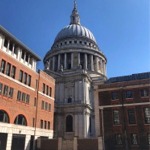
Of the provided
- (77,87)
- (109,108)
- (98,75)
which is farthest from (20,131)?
(98,75)

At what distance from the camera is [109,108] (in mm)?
38281

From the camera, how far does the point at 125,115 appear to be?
121ft

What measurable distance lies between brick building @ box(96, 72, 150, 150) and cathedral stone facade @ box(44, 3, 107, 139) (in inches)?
791

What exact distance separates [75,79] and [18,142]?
34.2 meters

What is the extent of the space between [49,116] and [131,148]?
1822 cm

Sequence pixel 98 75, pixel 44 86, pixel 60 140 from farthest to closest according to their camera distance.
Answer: pixel 98 75, pixel 44 86, pixel 60 140

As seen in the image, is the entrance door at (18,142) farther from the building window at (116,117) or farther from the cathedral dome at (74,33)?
the cathedral dome at (74,33)

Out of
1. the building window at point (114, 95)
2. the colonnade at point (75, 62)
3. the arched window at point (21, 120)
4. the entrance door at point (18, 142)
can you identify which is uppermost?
the colonnade at point (75, 62)

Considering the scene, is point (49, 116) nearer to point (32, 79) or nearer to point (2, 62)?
point (32, 79)

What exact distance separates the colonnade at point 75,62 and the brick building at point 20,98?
119 ft

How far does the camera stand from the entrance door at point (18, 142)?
33175 millimetres

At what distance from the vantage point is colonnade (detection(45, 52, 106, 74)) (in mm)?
79750

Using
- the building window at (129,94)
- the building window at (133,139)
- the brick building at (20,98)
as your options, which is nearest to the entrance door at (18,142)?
the brick building at (20,98)

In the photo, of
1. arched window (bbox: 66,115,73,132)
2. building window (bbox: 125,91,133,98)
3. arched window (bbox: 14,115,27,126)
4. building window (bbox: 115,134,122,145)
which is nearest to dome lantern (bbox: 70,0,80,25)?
arched window (bbox: 66,115,73,132)
